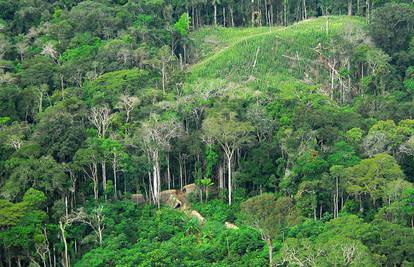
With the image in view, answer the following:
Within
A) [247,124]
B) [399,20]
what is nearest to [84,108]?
[247,124]

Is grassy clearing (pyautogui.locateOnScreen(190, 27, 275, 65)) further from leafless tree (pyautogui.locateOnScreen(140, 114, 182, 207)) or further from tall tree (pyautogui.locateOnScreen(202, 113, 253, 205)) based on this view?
tall tree (pyautogui.locateOnScreen(202, 113, 253, 205))

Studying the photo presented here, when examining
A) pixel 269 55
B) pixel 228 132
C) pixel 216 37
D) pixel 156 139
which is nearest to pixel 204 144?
pixel 228 132

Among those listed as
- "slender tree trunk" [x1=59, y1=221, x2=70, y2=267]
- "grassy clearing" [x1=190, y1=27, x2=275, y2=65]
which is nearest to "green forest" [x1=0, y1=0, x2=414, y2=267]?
"slender tree trunk" [x1=59, y1=221, x2=70, y2=267]

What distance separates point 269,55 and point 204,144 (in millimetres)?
16544

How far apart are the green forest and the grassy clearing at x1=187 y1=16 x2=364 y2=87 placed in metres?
0.16

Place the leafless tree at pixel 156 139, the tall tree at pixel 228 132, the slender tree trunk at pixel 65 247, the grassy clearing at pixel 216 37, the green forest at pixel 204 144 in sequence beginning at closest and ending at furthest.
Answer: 1. the green forest at pixel 204 144
2. the slender tree trunk at pixel 65 247
3. the tall tree at pixel 228 132
4. the leafless tree at pixel 156 139
5. the grassy clearing at pixel 216 37

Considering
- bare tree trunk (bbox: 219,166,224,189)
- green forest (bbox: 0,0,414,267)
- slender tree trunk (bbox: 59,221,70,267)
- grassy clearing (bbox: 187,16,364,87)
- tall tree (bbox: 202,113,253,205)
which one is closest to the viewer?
green forest (bbox: 0,0,414,267)

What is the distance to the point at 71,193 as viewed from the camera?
170 ft

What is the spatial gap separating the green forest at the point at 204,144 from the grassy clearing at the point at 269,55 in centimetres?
16

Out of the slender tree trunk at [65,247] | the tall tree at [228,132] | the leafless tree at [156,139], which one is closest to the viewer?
the slender tree trunk at [65,247]

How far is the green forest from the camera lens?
4669cm

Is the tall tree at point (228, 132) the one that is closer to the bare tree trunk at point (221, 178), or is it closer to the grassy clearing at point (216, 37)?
the bare tree trunk at point (221, 178)

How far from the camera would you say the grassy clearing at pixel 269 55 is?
66938mm

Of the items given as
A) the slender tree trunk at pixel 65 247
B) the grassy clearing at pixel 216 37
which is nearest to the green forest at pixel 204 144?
the slender tree trunk at pixel 65 247
